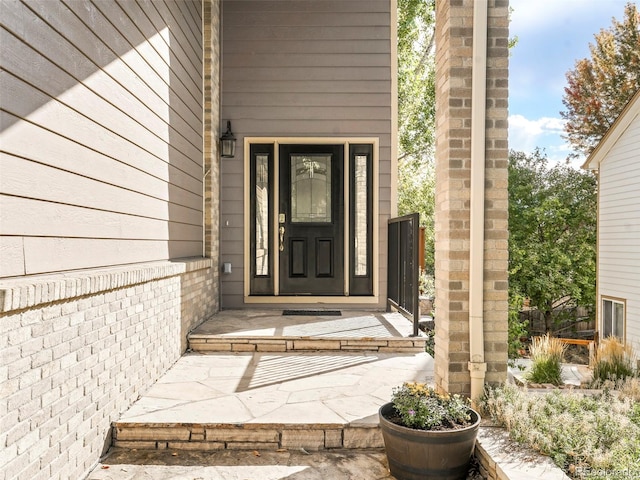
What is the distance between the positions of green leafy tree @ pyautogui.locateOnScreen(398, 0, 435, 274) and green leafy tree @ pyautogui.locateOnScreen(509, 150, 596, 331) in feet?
13.5

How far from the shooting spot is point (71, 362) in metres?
2.18

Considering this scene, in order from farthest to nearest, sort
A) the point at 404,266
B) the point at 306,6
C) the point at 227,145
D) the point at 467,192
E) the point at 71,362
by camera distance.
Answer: the point at 306,6 < the point at 227,145 < the point at 404,266 < the point at 467,192 < the point at 71,362

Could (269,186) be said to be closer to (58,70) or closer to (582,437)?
(58,70)

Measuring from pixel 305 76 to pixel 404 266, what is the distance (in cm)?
259

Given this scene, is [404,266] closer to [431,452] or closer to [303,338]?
[303,338]

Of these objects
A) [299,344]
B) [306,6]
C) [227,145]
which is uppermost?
[306,6]

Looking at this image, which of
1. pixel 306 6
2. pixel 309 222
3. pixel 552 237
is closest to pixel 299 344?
pixel 309 222

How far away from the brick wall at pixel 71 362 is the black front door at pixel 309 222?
8.65 feet

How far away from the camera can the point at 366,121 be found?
582 cm

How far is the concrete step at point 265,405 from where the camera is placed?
8.60ft

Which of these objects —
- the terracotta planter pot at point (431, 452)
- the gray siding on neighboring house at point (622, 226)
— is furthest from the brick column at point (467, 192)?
the gray siding on neighboring house at point (622, 226)

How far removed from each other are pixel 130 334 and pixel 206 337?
137cm

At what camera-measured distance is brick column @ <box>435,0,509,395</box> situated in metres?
2.83

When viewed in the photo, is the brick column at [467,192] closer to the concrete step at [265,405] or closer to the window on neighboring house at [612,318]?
the concrete step at [265,405]
